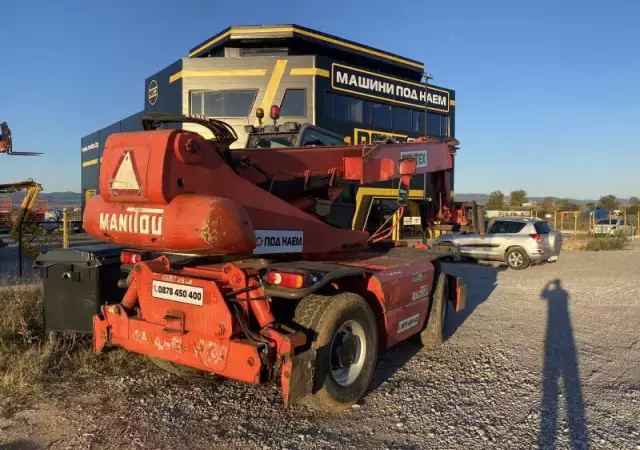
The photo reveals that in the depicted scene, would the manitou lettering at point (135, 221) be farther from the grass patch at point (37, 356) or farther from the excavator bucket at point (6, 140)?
the excavator bucket at point (6, 140)

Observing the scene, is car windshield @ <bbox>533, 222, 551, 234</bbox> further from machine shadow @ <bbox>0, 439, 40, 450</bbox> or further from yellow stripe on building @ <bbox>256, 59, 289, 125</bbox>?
machine shadow @ <bbox>0, 439, 40, 450</bbox>

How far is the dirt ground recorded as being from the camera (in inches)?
149

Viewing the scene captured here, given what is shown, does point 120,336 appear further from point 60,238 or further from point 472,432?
point 60,238

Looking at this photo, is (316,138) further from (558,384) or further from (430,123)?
(430,123)

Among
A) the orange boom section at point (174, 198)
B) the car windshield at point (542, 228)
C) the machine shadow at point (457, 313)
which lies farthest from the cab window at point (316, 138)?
the car windshield at point (542, 228)

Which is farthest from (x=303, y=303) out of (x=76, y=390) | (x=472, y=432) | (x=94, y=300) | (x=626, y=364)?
(x=626, y=364)

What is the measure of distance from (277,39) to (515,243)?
1063cm

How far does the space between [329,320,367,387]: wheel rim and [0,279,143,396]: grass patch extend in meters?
2.33

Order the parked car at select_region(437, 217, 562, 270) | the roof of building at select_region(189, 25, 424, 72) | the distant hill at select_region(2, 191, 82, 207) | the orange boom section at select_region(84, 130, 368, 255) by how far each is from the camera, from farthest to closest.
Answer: the distant hill at select_region(2, 191, 82, 207) → the roof of building at select_region(189, 25, 424, 72) → the parked car at select_region(437, 217, 562, 270) → the orange boom section at select_region(84, 130, 368, 255)

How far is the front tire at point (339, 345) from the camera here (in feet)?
13.2

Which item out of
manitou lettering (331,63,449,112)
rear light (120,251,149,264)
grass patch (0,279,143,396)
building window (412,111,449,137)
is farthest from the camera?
building window (412,111,449,137)

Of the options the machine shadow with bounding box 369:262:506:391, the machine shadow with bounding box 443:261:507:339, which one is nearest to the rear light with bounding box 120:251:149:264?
the machine shadow with bounding box 369:262:506:391

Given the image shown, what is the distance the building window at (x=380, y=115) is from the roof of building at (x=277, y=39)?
9.51 feet

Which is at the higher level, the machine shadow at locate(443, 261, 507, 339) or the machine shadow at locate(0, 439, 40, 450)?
the machine shadow at locate(443, 261, 507, 339)
